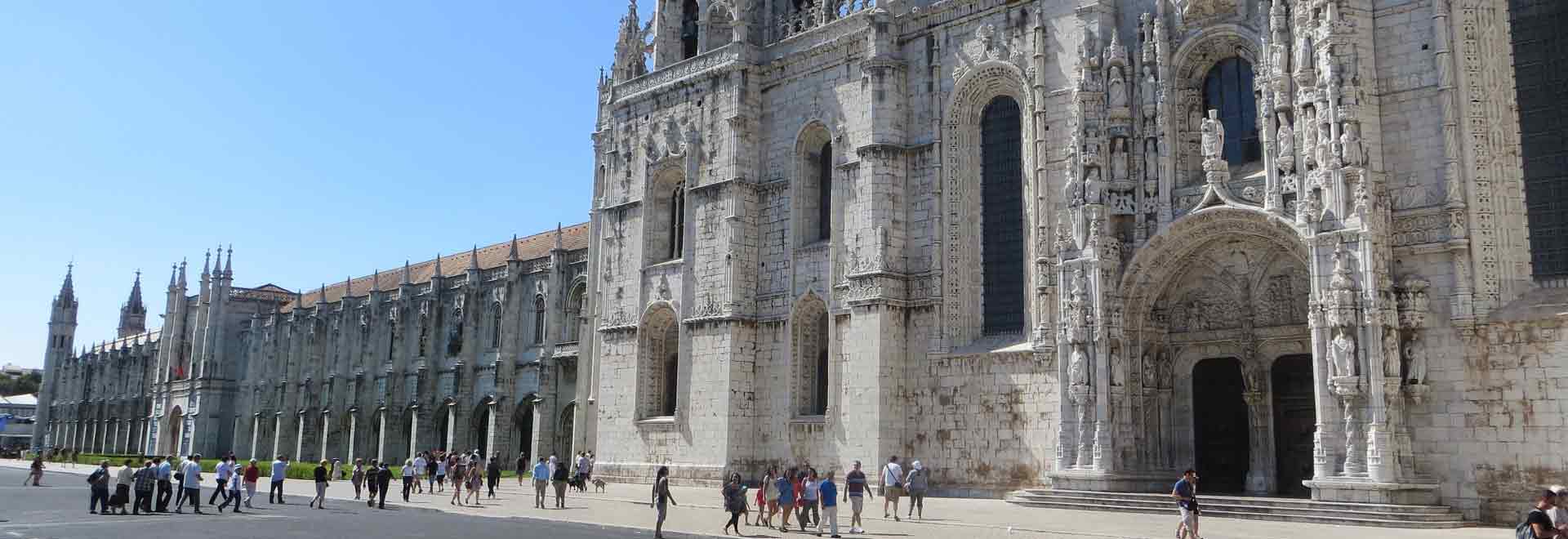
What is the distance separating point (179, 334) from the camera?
8862 centimetres

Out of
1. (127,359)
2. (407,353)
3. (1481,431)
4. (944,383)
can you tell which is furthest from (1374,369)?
(127,359)

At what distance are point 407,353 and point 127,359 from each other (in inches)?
1973

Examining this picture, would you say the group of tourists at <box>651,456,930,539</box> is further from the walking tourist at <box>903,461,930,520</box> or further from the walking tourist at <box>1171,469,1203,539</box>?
the walking tourist at <box>1171,469,1203,539</box>

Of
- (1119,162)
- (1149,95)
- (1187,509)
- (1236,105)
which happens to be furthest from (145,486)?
(1236,105)

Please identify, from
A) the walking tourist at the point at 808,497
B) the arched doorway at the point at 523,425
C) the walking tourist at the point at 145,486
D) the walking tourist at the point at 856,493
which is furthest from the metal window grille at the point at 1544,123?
the arched doorway at the point at 523,425

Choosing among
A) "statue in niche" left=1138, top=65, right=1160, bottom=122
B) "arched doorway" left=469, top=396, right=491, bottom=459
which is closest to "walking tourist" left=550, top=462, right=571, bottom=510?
"statue in niche" left=1138, top=65, right=1160, bottom=122

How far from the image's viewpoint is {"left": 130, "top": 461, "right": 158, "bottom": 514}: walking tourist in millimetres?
26328

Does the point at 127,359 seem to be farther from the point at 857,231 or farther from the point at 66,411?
the point at 857,231

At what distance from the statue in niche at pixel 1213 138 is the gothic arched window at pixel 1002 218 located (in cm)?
516

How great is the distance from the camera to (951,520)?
925 inches

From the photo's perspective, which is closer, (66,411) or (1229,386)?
(1229,386)

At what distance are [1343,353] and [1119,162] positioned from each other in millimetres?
6588

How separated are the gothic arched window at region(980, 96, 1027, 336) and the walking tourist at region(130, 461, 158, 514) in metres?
19.3

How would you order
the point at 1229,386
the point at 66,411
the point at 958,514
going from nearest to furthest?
the point at 958,514, the point at 1229,386, the point at 66,411
